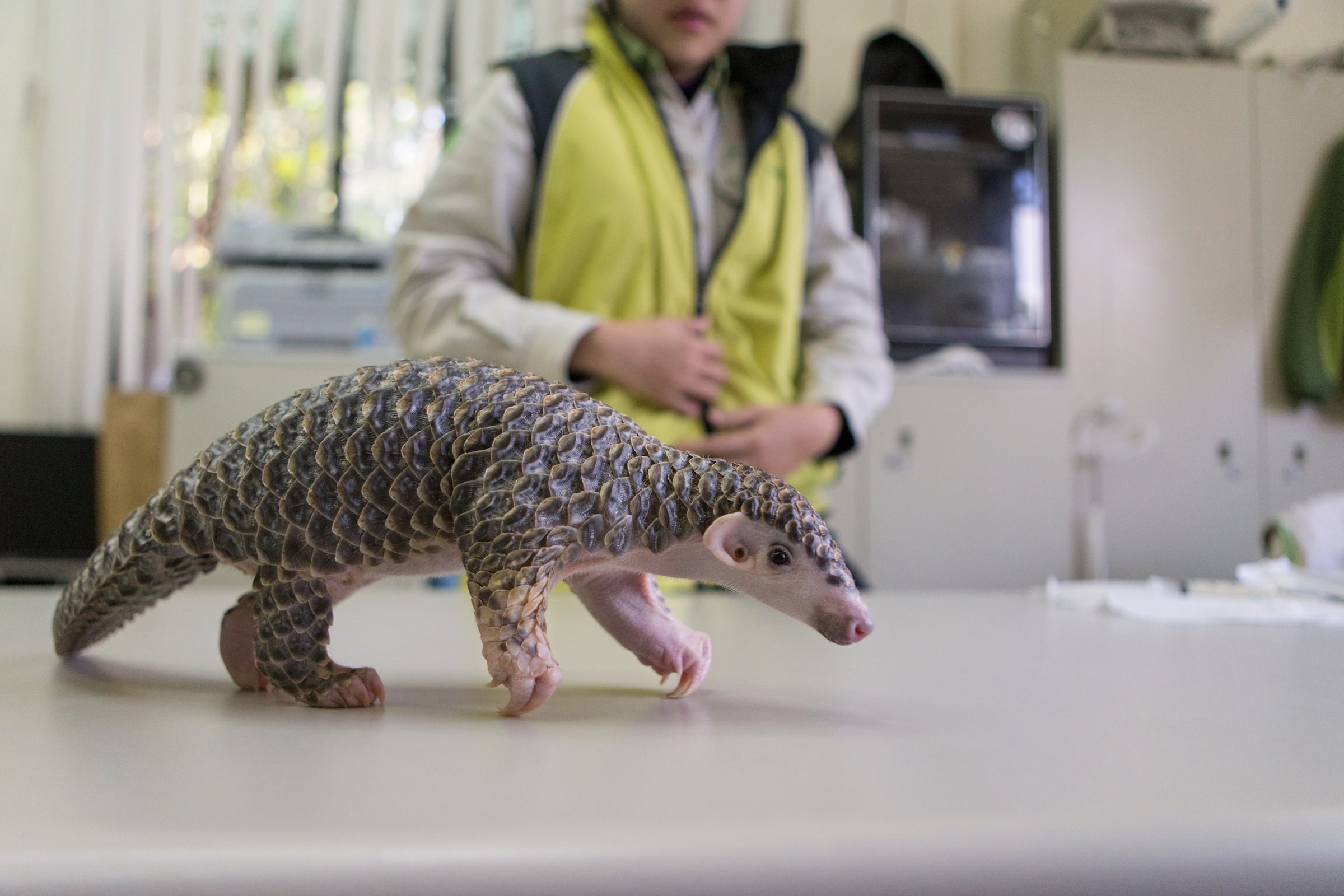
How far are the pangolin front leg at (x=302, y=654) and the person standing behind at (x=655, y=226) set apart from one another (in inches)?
23.9

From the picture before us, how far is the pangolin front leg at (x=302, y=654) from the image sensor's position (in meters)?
0.37

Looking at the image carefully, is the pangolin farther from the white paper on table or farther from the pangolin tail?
the white paper on table

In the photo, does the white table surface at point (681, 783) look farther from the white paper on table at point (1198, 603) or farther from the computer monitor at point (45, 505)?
the computer monitor at point (45, 505)

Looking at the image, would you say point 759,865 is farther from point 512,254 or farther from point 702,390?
point 512,254

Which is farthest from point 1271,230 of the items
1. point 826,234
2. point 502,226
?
point 502,226

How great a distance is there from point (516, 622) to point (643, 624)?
3.5 inches

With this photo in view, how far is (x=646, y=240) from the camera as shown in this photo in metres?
1.06

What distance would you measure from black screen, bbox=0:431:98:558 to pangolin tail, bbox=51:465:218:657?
2367 mm

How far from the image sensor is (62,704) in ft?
1.18

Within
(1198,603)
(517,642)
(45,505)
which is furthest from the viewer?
(45,505)

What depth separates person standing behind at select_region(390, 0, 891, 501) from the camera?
1002 millimetres

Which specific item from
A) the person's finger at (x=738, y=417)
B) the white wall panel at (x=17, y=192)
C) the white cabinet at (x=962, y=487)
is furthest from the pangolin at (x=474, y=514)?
the white wall panel at (x=17, y=192)

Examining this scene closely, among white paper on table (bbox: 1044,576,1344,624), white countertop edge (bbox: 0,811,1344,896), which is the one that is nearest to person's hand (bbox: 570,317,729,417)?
white paper on table (bbox: 1044,576,1344,624)

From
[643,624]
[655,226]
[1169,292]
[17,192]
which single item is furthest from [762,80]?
[17,192]
